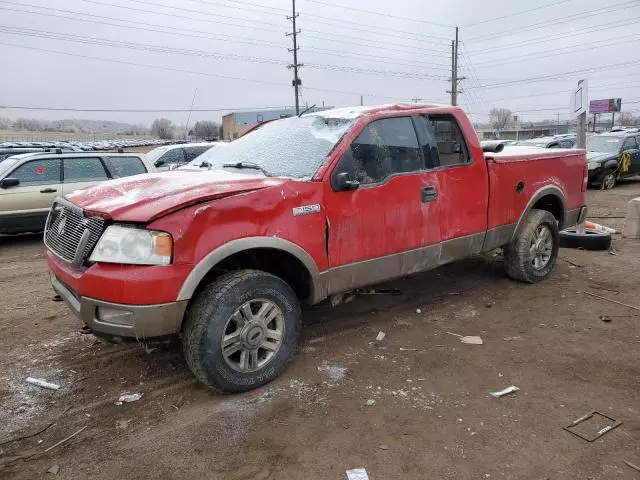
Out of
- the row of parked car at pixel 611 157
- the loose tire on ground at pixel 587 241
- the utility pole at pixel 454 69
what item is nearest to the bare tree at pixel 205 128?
the utility pole at pixel 454 69

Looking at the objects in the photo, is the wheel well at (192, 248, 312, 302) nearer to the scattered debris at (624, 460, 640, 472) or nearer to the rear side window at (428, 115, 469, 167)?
the rear side window at (428, 115, 469, 167)

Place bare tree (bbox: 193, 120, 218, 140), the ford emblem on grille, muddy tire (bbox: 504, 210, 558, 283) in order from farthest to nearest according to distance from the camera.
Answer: bare tree (bbox: 193, 120, 218, 140) < muddy tire (bbox: 504, 210, 558, 283) < the ford emblem on grille

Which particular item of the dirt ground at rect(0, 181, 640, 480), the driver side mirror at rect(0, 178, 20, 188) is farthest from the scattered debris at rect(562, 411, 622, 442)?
the driver side mirror at rect(0, 178, 20, 188)

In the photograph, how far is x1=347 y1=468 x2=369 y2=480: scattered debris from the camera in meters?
2.57

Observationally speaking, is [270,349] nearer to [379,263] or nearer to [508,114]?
[379,263]

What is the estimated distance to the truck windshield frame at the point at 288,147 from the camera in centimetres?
388

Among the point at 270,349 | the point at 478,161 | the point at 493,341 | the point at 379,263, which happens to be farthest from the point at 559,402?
the point at 478,161

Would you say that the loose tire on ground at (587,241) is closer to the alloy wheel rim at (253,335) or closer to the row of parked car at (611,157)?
→ the alloy wheel rim at (253,335)

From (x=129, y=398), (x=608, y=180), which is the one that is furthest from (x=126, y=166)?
(x=608, y=180)

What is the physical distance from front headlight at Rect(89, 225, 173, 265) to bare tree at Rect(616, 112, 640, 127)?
327 feet

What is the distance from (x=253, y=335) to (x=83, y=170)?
7.26 meters

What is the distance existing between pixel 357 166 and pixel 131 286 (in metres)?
1.92

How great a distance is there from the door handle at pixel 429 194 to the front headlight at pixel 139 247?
225 centimetres

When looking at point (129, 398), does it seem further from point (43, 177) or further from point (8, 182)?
point (43, 177)
